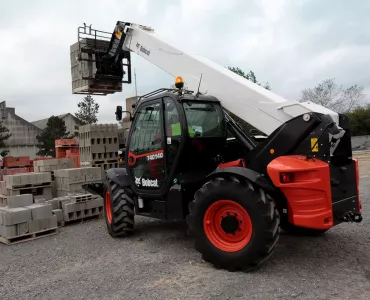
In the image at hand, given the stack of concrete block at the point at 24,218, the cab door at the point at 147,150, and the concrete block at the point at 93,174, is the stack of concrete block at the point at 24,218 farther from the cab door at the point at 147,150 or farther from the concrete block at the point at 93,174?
the cab door at the point at 147,150

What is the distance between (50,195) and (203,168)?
16.4 ft

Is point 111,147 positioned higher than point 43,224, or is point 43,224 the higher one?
point 111,147

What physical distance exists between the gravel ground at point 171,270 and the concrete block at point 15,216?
0.48 meters

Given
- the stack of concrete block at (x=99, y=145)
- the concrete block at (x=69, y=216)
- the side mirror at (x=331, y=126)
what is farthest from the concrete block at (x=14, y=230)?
the side mirror at (x=331, y=126)

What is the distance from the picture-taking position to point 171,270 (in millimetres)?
4812

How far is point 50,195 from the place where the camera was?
29.4 ft

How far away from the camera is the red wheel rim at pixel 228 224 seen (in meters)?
4.61

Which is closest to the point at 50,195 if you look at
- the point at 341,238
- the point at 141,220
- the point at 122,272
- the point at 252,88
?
the point at 141,220

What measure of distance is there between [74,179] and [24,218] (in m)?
2.27

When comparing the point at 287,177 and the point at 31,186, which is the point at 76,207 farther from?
the point at 287,177

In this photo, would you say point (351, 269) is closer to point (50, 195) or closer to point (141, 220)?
point (141, 220)

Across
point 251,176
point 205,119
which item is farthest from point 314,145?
point 205,119

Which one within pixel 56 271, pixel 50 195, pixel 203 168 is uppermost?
pixel 203 168

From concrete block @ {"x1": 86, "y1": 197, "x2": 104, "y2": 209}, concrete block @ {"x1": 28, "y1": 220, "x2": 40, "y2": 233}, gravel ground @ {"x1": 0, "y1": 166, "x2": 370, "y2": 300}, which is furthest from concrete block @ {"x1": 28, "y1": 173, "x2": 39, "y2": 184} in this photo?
gravel ground @ {"x1": 0, "y1": 166, "x2": 370, "y2": 300}
